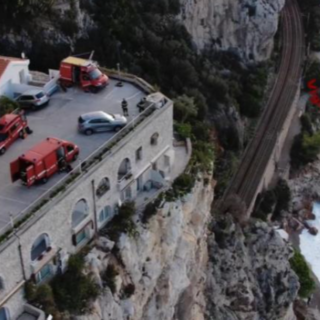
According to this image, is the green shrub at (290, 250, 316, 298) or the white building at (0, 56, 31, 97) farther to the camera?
the green shrub at (290, 250, 316, 298)

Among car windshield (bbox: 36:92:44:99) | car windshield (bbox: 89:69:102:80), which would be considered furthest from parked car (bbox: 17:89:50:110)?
car windshield (bbox: 89:69:102:80)

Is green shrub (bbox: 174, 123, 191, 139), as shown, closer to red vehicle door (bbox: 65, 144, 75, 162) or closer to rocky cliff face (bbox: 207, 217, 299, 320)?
rocky cliff face (bbox: 207, 217, 299, 320)

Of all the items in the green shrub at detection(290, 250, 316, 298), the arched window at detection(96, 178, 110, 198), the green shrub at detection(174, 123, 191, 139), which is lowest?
the green shrub at detection(290, 250, 316, 298)

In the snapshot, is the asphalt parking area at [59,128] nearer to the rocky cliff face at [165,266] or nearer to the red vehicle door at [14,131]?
the red vehicle door at [14,131]

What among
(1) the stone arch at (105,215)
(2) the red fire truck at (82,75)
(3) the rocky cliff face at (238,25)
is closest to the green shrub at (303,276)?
(2) the red fire truck at (82,75)

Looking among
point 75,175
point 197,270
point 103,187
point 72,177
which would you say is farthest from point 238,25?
point 72,177
